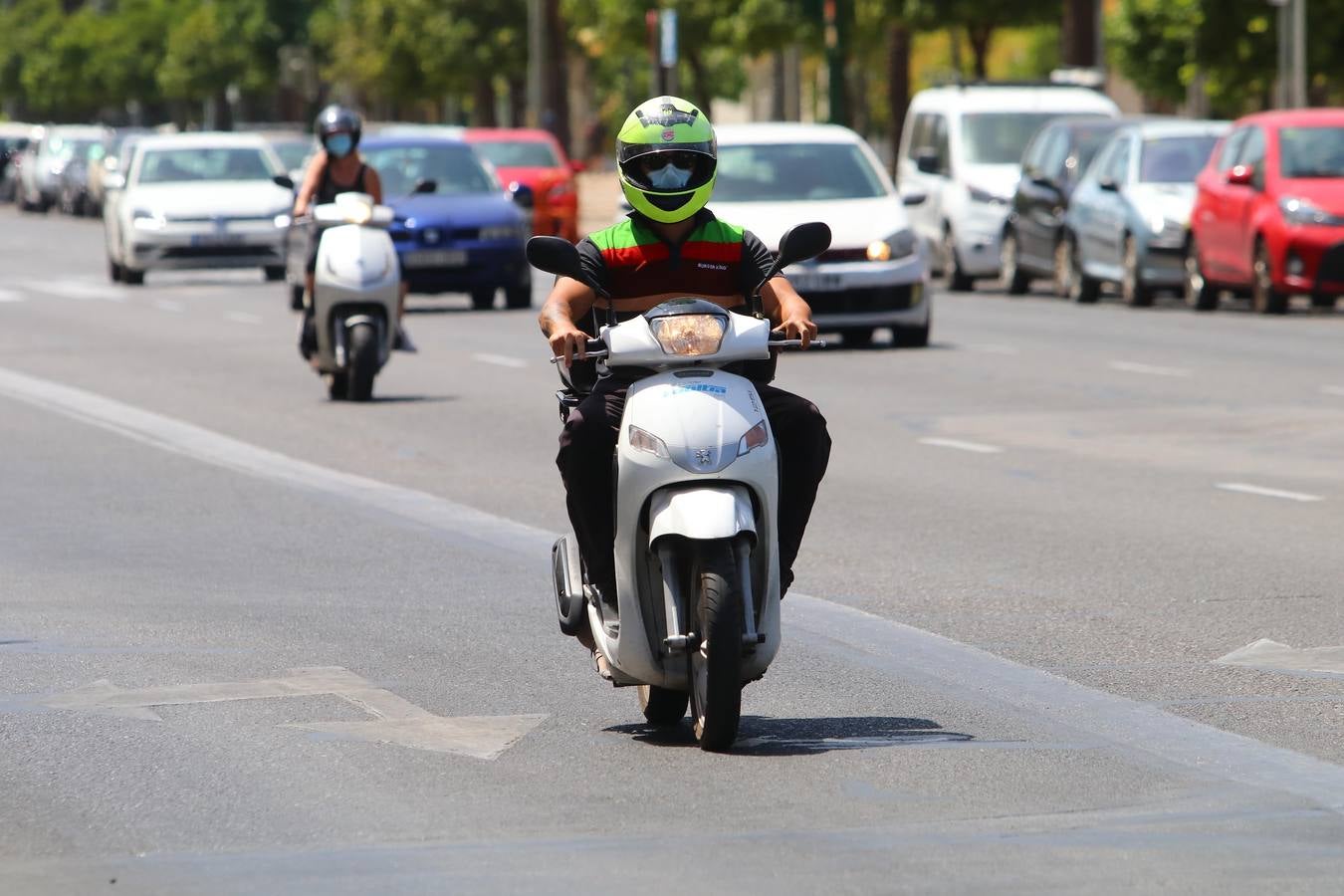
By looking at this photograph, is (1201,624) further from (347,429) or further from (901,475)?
(347,429)

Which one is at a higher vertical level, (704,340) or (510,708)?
(704,340)

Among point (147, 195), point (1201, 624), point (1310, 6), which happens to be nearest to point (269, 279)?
point (147, 195)

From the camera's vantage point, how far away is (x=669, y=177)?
23.6 ft

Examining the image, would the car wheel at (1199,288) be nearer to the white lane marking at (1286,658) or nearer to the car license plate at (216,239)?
the car license plate at (216,239)

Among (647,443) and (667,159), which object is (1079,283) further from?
(647,443)

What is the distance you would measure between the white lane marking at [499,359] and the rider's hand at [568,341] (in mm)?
13695

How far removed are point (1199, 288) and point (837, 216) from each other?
573 centimetres

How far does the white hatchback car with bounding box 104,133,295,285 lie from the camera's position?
32438mm

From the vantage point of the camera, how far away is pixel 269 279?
34500 millimetres

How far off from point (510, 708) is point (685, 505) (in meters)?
1.04

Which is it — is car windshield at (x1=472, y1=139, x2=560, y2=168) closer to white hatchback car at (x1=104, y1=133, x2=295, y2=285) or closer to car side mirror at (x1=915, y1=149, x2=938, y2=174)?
white hatchback car at (x1=104, y1=133, x2=295, y2=285)

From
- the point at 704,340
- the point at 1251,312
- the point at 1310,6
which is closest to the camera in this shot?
the point at 704,340

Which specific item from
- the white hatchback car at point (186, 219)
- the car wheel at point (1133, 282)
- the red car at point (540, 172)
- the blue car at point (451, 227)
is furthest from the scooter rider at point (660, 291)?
the red car at point (540, 172)

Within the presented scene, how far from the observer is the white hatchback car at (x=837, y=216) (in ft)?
70.5
